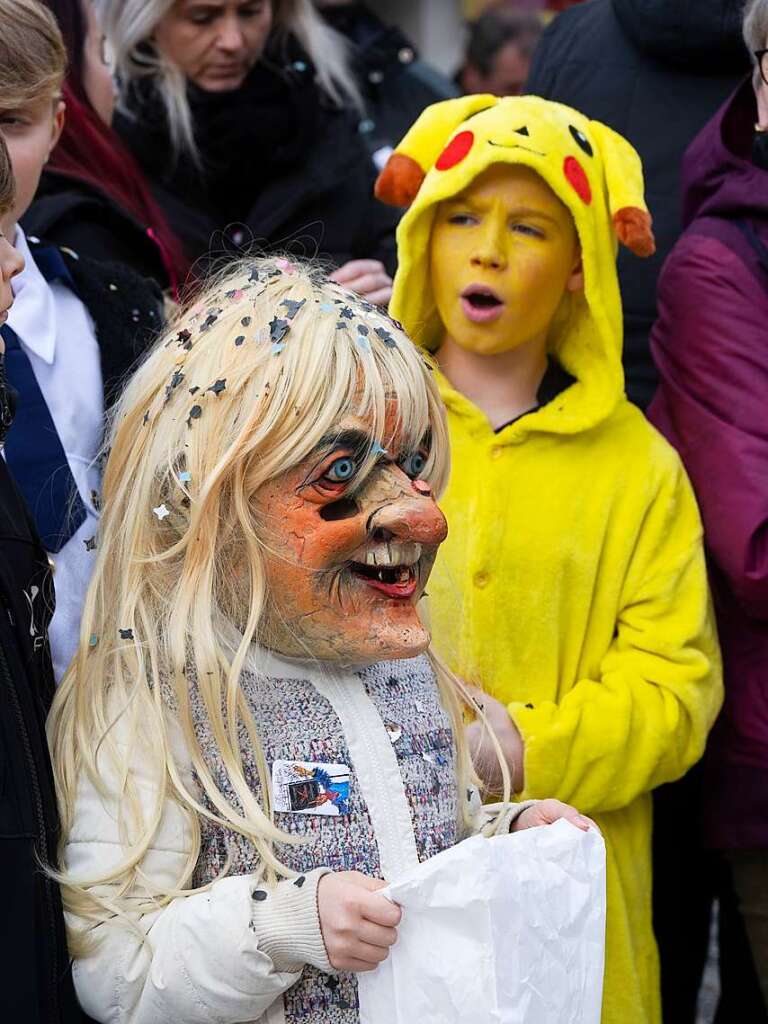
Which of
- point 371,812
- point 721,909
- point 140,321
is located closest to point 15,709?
point 371,812

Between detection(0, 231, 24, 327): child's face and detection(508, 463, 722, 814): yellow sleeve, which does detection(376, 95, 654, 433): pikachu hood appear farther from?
detection(0, 231, 24, 327): child's face

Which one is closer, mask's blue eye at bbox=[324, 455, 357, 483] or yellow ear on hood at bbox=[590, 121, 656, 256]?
mask's blue eye at bbox=[324, 455, 357, 483]

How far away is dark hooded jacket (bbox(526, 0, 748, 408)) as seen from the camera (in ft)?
9.90

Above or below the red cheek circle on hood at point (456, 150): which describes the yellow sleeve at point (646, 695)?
below

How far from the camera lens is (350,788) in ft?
5.93

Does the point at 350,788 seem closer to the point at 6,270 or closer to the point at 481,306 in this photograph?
the point at 6,270

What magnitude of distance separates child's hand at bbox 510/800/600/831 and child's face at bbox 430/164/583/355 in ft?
2.73

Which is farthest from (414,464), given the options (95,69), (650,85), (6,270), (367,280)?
(650,85)

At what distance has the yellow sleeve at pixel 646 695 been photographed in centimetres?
235

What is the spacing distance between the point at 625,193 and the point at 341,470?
0.94 meters

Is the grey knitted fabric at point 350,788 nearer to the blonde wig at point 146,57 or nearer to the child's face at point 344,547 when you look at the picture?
the child's face at point 344,547

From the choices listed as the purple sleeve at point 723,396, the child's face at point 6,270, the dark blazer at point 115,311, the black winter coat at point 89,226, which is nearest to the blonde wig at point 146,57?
the black winter coat at point 89,226

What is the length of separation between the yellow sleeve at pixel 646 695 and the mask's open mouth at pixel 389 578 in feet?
1.81

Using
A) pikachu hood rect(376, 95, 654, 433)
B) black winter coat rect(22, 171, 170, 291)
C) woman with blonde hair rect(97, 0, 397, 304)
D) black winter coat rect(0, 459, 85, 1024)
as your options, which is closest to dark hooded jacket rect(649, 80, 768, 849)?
pikachu hood rect(376, 95, 654, 433)
